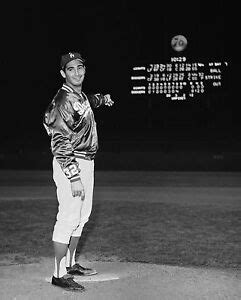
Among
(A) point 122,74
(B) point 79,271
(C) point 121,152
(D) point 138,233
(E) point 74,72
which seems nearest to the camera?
(E) point 74,72

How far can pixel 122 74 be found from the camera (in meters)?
31.5

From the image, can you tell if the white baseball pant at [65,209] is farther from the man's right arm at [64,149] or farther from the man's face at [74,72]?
the man's face at [74,72]

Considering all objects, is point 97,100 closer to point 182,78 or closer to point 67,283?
point 67,283

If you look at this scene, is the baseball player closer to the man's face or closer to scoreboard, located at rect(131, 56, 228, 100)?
the man's face

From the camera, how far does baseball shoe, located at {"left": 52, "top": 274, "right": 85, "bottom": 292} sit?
503cm

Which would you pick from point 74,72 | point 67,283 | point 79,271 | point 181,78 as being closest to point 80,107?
point 74,72

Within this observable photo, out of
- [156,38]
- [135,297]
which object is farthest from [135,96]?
[135,297]

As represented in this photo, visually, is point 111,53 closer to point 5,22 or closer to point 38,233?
point 5,22

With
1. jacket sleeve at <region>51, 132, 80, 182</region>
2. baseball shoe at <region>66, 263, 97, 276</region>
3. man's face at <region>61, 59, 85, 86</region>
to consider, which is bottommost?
baseball shoe at <region>66, 263, 97, 276</region>

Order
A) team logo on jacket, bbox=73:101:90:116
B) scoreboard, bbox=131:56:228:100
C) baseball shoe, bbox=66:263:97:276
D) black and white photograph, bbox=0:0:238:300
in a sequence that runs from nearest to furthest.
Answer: team logo on jacket, bbox=73:101:90:116 < black and white photograph, bbox=0:0:238:300 < baseball shoe, bbox=66:263:97:276 < scoreboard, bbox=131:56:228:100

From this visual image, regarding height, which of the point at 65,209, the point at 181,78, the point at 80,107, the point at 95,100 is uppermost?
the point at 181,78

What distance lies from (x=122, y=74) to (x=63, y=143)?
2689cm

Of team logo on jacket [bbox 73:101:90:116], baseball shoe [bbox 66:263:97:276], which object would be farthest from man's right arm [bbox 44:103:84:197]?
baseball shoe [bbox 66:263:97:276]

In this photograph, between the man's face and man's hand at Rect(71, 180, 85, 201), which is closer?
man's hand at Rect(71, 180, 85, 201)
